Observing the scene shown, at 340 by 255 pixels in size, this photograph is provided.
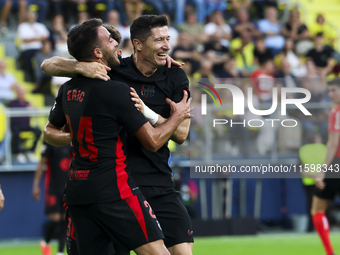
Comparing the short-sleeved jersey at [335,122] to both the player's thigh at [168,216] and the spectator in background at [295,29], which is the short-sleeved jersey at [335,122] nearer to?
the player's thigh at [168,216]

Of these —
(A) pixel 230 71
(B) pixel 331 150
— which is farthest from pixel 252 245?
(A) pixel 230 71

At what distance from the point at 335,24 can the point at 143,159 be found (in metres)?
15.3

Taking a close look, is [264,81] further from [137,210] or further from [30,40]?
[137,210]

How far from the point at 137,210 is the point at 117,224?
0.51 ft

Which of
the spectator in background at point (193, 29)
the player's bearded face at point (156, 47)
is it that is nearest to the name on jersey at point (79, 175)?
the player's bearded face at point (156, 47)

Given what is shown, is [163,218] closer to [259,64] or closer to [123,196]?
[123,196]

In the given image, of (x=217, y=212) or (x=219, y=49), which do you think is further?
(x=219, y=49)

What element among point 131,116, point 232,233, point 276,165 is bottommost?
point 232,233

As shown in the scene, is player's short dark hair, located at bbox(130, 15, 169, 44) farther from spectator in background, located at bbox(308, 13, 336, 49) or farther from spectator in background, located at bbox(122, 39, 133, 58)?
spectator in background, located at bbox(308, 13, 336, 49)

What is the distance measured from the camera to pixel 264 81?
12047mm

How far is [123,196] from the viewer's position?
349cm

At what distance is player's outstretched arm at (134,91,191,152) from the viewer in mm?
3525

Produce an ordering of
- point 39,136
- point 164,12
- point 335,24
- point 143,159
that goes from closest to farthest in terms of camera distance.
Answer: point 143,159 < point 39,136 < point 164,12 < point 335,24

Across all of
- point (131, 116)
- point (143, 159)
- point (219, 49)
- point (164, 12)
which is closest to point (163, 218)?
point (143, 159)
